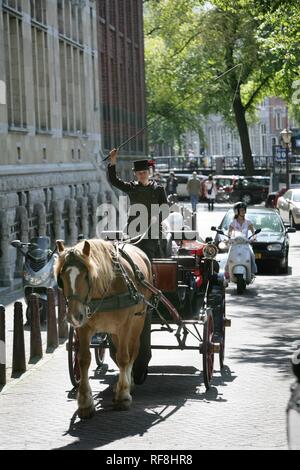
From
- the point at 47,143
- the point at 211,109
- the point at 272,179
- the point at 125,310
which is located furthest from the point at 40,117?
the point at 211,109

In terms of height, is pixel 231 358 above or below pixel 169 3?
below

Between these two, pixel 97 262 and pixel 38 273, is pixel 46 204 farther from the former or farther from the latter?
pixel 97 262

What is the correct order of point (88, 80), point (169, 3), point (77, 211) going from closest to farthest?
point (77, 211), point (88, 80), point (169, 3)

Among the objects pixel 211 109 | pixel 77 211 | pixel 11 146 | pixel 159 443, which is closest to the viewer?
pixel 159 443

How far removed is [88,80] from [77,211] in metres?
6.99

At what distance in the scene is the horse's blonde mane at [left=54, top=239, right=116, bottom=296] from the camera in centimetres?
1051

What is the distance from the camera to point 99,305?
10.9 m

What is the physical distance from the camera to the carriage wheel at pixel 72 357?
12.0 metres

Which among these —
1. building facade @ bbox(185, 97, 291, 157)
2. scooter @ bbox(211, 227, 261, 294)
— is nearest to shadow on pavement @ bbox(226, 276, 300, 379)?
scooter @ bbox(211, 227, 261, 294)

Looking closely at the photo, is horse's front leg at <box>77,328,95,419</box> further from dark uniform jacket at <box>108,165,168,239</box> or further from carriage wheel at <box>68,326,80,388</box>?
dark uniform jacket at <box>108,165,168,239</box>

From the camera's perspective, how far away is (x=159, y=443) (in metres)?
9.86

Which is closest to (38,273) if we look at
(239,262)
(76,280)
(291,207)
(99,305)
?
(239,262)

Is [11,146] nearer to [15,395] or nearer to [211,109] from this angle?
[15,395]

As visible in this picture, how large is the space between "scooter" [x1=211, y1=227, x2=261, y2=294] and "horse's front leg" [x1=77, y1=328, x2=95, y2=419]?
484 inches
